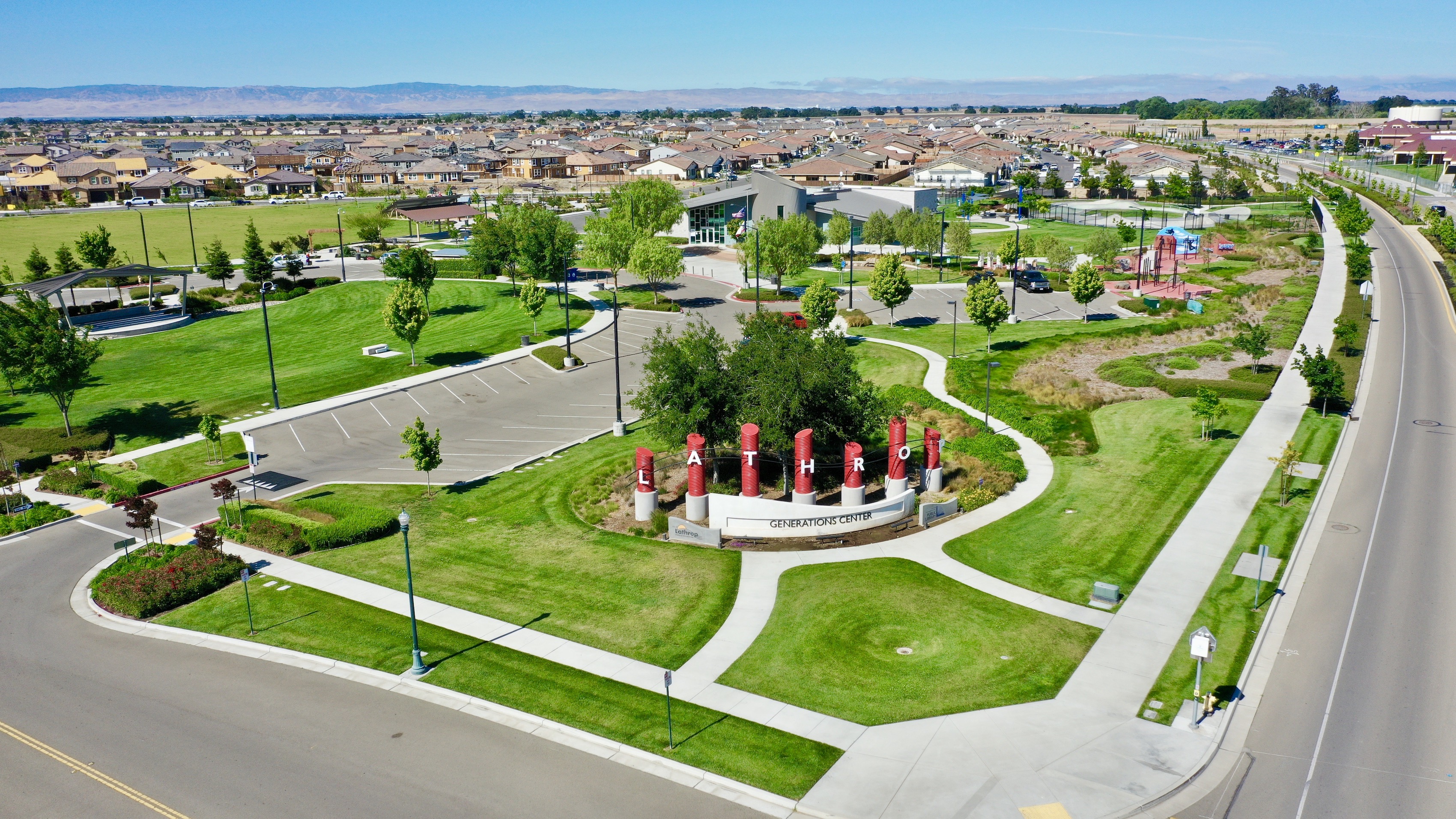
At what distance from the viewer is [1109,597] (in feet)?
95.0

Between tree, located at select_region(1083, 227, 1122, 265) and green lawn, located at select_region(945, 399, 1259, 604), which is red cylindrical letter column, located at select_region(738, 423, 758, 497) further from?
tree, located at select_region(1083, 227, 1122, 265)

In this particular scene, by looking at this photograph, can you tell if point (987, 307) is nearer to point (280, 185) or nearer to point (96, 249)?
point (96, 249)

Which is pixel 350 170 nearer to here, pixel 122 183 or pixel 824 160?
pixel 122 183

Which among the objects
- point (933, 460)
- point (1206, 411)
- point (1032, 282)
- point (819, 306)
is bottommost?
point (933, 460)

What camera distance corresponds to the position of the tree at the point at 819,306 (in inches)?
2429

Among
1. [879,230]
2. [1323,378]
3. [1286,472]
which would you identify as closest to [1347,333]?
[1323,378]

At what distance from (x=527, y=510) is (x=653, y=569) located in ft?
25.4

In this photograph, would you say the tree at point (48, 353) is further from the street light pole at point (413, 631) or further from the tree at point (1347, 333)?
the tree at point (1347, 333)

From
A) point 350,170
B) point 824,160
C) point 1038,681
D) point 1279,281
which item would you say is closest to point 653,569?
point 1038,681

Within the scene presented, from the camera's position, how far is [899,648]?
27.1 m

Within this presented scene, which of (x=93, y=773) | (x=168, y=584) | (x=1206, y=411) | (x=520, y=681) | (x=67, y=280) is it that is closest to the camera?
(x=93, y=773)

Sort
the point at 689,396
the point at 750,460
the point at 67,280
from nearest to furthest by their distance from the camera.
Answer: the point at 750,460 → the point at 689,396 → the point at 67,280

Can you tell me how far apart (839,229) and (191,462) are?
213 ft

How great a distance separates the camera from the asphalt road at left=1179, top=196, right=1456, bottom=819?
20594 millimetres
